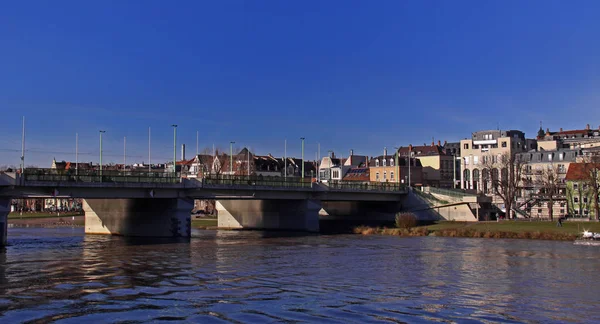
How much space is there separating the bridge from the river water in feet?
23.8

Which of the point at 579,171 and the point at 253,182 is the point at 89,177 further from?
the point at 579,171

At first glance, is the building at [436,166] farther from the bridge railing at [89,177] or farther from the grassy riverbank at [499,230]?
the bridge railing at [89,177]

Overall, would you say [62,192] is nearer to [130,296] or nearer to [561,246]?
[130,296]

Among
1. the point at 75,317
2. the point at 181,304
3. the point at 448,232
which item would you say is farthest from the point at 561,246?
the point at 75,317

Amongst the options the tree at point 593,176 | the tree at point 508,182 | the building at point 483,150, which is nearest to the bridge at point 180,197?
the tree at point 508,182

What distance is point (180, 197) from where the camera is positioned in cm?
9275

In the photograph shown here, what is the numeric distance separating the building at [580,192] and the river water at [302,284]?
4974 cm

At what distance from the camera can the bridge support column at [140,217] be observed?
9338cm

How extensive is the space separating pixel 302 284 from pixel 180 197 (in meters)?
50.2

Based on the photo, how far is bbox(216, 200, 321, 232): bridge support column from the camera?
110 metres

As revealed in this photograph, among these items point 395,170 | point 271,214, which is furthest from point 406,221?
point 395,170

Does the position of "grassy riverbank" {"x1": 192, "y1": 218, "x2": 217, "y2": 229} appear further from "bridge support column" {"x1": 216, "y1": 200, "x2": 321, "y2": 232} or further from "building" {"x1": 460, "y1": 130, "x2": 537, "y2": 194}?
"building" {"x1": 460, "y1": 130, "x2": 537, "y2": 194}

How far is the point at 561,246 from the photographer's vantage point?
74188mm

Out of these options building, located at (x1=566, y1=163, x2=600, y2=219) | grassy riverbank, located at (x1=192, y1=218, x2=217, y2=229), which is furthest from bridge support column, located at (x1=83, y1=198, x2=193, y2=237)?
building, located at (x1=566, y1=163, x2=600, y2=219)
